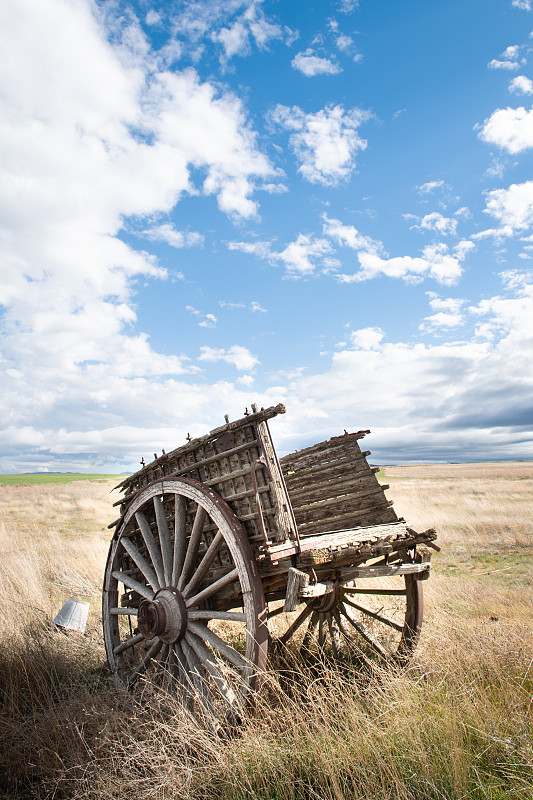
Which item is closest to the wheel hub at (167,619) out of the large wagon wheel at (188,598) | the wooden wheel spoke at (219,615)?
the large wagon wheel at (188,598)

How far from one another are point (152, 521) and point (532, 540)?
32.7 ft

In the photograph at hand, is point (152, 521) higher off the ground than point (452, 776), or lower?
higher

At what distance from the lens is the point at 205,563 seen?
366 cm

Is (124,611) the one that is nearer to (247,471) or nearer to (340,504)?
(247,471)

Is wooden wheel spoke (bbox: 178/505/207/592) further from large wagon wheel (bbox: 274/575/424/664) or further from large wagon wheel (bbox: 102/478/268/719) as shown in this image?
large wagon wheel (bbox: 274/575/424/664)

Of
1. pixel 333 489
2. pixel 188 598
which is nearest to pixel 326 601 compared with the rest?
pixel 333 489

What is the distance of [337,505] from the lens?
16.3ft

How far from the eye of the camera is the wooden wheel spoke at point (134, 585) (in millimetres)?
4192

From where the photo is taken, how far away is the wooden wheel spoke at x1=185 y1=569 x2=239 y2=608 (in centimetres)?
339

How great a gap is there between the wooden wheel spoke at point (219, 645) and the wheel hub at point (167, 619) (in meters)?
0.11

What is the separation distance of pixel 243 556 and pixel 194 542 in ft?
2.11

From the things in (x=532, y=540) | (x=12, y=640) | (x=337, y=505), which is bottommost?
(x=532, y=540)

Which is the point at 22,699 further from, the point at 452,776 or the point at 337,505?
the point at 452,776

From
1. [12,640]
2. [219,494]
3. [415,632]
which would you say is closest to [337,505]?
[415,632]
